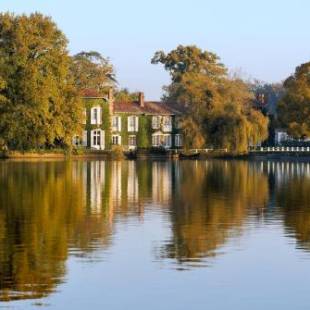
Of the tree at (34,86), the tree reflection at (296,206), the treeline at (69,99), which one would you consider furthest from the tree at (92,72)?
the tree reflection at (296,206)

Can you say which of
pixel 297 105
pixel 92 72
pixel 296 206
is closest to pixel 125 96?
pixel 92 72

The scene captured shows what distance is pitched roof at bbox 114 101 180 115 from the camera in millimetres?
111062

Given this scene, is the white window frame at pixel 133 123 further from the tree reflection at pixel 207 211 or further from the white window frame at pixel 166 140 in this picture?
the tree reflection at pixel 207 211

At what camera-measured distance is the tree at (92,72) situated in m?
124

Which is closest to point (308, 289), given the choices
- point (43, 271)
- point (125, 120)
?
point (43, 271)

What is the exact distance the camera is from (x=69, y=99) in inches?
3467

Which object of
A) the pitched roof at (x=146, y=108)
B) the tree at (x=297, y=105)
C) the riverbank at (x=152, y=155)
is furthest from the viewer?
the pitched roof at (x=146, y=108)

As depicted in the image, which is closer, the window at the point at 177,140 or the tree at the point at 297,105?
the tree at the point at 297,105

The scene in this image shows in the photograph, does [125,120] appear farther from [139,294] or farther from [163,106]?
[139,294]

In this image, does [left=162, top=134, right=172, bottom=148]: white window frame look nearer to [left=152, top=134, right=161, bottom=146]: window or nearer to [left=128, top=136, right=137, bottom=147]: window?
[left=152, top=134, right=161, bottom=146]: window

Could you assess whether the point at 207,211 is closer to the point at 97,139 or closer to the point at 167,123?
the point at 97,139

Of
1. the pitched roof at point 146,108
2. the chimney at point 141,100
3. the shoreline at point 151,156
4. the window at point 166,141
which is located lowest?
the shoreline at point 151,156

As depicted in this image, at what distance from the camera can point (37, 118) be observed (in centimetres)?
8262

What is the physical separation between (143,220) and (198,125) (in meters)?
72.5
